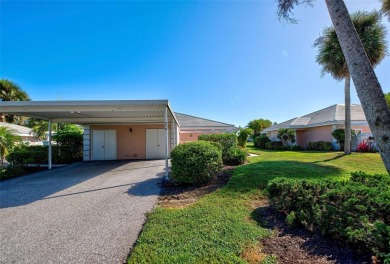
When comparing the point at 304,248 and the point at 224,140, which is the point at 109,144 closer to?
the point at 224,140

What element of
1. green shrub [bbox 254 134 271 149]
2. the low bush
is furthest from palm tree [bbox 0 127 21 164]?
green shrub [bbox 254 134 271 149]

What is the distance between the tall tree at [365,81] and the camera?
3.12 meters

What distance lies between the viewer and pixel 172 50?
10.5m

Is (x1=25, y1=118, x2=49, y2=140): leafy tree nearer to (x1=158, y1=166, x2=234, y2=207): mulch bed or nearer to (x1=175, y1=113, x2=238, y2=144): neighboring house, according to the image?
(x1=175, y1=113, x2=238, y2=144): neighboring house

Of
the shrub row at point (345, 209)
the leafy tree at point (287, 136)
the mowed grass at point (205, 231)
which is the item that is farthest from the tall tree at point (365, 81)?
the leafy tree at point (287, 136)

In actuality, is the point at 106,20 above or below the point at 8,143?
above

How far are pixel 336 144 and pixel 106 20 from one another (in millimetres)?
19980

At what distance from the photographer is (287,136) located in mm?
20562

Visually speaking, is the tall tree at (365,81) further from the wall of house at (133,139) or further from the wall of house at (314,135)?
the wall of house at (314,135)

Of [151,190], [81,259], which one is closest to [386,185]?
[81,259]

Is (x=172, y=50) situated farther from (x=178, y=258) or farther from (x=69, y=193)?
(x=178, y=258)

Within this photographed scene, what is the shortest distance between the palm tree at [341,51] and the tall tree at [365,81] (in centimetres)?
1067

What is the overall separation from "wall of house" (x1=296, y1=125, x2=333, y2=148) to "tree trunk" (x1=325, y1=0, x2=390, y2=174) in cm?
1767

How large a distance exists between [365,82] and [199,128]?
14443 millimetres
